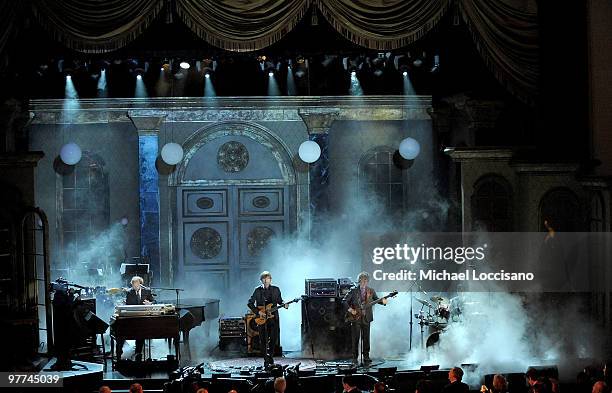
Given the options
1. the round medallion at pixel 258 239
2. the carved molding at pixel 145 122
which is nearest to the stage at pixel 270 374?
the round medallion at pixel 258 239

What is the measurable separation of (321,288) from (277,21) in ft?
14.0

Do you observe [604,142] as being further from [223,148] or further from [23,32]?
[23,32]

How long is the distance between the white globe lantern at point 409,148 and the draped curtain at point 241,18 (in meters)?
4.60

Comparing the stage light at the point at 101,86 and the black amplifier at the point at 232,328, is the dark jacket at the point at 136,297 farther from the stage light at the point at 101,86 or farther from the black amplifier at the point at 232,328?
the stage light at the point at 101,86

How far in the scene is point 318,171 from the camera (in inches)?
728

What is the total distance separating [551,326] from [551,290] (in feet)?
1.80

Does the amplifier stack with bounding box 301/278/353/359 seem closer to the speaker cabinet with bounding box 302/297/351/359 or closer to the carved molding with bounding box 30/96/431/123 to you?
the speaker cabinet with bounding box 302/297/351/359

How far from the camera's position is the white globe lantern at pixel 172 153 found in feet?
58.0

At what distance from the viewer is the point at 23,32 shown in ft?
48.9

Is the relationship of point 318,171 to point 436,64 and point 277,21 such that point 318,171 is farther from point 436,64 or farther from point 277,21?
point 277,21

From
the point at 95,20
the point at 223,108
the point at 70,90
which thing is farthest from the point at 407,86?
the point at 95,20

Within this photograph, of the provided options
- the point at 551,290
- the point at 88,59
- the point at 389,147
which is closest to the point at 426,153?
the point at 389,147

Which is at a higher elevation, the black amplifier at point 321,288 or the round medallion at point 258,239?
the round medallion at point 258,239

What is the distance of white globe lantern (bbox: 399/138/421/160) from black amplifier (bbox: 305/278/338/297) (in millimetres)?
3715
